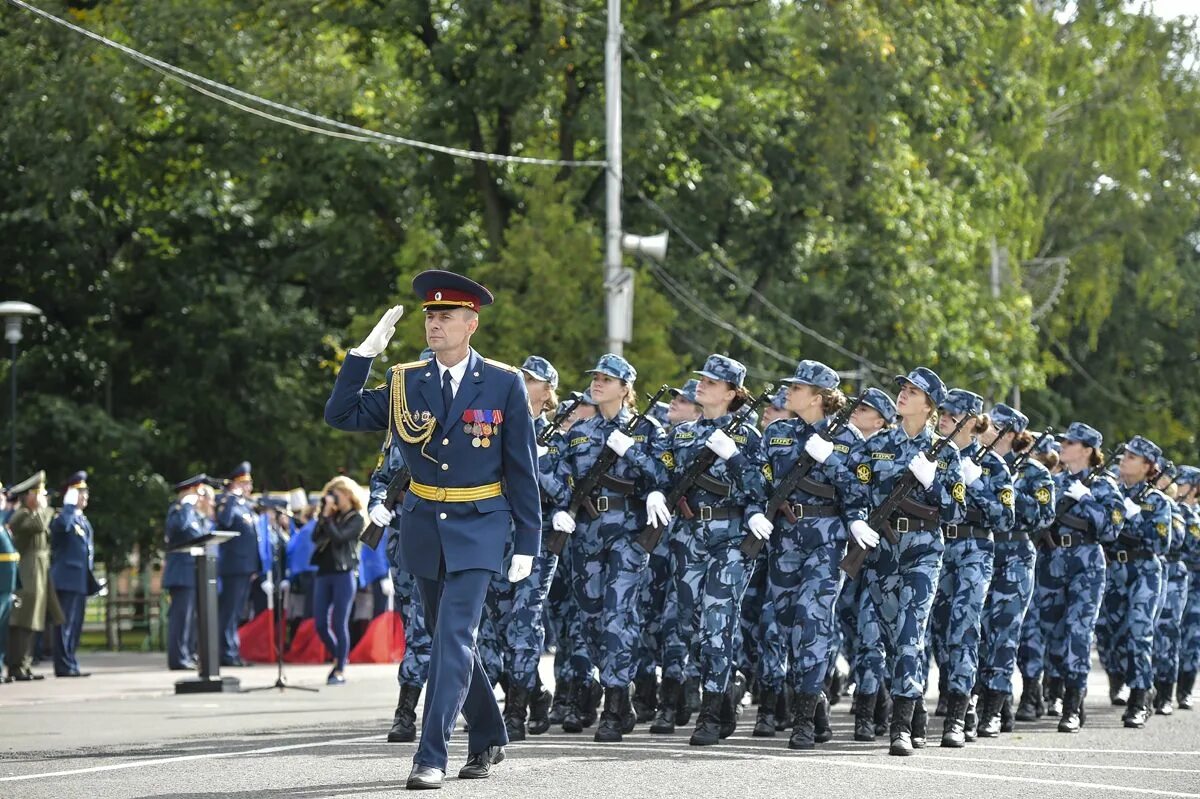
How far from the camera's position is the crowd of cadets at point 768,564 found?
11547mm

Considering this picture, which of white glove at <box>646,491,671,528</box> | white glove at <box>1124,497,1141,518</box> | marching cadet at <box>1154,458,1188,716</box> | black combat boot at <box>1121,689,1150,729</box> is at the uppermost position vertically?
white glove at <box>1124,497,1141,518</box>

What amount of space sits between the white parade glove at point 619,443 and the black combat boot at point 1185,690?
17.9 feet

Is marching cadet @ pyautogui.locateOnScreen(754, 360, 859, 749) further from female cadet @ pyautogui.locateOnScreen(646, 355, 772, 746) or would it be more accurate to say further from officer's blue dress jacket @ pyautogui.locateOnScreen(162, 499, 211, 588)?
officer's blue dress jacket @ pyautogui.locateOnScreen(162, 499, 211, 588)

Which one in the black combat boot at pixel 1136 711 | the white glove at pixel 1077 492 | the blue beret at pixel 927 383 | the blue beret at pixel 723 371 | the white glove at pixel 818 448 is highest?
the blue beret at pixel 723 371

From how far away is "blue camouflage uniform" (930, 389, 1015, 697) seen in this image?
39.5 ft

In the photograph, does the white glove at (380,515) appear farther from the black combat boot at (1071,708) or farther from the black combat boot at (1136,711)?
the black combat boot at (1136,711)

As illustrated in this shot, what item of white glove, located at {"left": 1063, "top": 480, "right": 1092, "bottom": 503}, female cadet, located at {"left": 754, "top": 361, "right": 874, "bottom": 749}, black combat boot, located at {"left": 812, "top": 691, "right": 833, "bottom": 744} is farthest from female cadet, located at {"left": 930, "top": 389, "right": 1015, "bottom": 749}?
white glove, located at {"left": 1063, "top": 480, "right": 1092, "bottom": 503}

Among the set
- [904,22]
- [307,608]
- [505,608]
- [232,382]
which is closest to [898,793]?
[505,608]

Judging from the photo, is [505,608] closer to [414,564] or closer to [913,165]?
[414,564]

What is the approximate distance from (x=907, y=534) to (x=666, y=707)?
A: 1.82 m

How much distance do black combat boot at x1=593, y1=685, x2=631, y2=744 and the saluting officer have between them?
2.41 m

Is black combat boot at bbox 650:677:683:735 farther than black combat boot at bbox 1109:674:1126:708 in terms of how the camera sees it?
No

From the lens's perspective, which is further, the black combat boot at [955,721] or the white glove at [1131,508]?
the white glove at [1131,508]

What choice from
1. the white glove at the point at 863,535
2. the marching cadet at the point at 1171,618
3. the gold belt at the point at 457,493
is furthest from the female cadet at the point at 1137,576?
the gold belt at the point at 457,493
